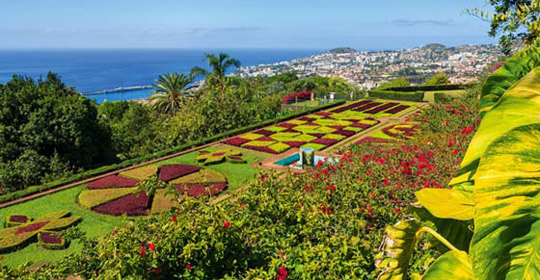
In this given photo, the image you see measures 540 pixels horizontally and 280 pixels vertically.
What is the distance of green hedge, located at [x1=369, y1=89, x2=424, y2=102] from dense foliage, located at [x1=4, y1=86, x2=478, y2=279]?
2877 cm

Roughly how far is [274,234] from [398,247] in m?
4.33

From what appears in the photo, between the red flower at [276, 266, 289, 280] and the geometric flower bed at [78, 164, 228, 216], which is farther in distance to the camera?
the geometric flower bed at [78, 164, 228, 216]

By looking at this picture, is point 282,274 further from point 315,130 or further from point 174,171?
point 315,130

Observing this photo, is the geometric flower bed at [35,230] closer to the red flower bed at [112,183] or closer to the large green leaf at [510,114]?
the red flower bed at [112,183]

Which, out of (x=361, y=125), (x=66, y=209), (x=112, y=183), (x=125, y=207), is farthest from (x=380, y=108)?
(x=66, y=209)

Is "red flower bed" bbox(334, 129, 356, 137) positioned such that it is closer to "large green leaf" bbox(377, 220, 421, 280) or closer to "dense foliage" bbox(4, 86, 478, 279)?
"dense foliage" bbox(4, 86, 478, 279)

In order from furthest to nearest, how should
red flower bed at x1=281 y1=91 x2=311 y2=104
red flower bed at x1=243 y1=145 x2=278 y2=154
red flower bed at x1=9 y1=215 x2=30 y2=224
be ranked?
red flower bed at x1=281 y1=91 x2=311 y2=104 < red flower bed at x1=243 y1=145 x2=278 y2=154 < red flower bed at x1=9 y1=215 x2=30 y2=224

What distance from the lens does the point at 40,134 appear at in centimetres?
1562

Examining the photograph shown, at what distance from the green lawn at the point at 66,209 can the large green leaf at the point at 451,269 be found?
250 inches

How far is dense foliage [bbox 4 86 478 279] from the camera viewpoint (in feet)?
15.1

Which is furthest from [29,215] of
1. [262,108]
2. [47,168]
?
[262,108]

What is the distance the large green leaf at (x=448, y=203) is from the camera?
4.47 feet

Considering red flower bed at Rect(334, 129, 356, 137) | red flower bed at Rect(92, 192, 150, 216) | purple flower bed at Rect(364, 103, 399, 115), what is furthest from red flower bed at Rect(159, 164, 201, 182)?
purple flower bed at Rect(364, 103, 399, 115)

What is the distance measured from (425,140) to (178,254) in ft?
29.0
